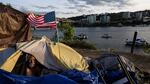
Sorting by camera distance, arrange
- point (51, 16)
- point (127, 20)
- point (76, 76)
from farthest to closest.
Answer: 1. point (127, 20)
2. point (51, 16)
3. point (76, 76)

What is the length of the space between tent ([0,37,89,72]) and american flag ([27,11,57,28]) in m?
1.98

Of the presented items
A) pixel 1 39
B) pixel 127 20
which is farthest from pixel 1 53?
pixel 127 20

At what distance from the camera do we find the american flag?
16.3 meters

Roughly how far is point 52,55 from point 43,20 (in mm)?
3040

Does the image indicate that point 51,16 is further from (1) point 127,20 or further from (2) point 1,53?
(1) point 127,20

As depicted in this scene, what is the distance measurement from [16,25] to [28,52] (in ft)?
11.8

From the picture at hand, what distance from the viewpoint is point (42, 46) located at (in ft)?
46.4

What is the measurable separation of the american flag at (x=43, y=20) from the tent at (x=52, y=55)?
1982 mm

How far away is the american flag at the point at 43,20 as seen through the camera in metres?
16.3

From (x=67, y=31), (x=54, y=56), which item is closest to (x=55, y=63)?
(x=54, y=56)

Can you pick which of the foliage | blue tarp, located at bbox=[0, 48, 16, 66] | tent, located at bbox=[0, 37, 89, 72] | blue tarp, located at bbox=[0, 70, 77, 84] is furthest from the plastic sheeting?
the foliage

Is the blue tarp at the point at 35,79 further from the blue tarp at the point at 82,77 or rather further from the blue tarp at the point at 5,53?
the blue tarp at the point at 5,53

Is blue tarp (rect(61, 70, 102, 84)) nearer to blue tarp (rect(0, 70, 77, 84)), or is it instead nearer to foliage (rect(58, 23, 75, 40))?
blue tarp (rect(0, 70, 77, 84))

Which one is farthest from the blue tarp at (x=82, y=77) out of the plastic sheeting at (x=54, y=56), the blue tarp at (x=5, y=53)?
the blue tarp at (x=5, y=53)
